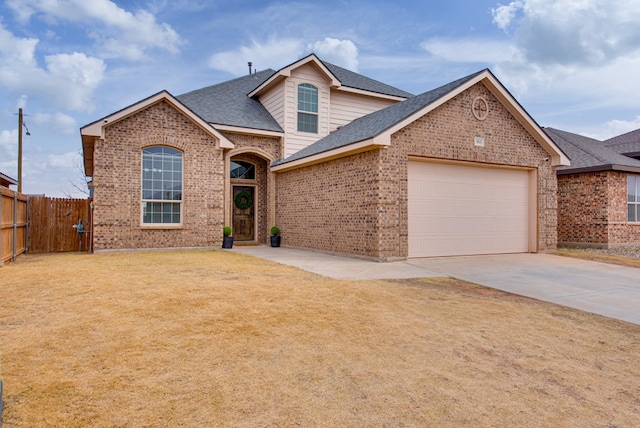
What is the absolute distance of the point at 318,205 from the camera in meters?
13.4

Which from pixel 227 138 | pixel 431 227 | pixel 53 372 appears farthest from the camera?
pixel 227 138

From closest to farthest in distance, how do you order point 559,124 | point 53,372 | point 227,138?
point 53,372, point 227,138, point 559,124

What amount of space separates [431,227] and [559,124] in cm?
1571

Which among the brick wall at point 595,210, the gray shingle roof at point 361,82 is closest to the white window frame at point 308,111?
the gray shingle roof at point 361,82

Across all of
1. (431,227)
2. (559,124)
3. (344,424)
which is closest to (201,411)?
(344,424)

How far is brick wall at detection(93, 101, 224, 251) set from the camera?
41.5 feet

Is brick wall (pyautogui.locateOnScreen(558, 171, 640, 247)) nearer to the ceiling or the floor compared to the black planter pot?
nearer to the ceiling

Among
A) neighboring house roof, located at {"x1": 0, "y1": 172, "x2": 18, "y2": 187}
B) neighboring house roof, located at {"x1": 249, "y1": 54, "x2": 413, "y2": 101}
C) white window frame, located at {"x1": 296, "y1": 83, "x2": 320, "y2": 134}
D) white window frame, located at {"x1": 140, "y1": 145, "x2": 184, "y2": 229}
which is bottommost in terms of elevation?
white window frame, located at {"x1": 140, "y1": 145, "x2": 184, "y2": 229}

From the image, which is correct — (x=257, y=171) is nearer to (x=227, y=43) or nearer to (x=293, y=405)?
(x=227, y=43)

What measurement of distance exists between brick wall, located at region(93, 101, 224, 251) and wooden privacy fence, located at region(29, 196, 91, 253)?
3.02 m

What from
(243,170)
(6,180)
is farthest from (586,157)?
(6,180)

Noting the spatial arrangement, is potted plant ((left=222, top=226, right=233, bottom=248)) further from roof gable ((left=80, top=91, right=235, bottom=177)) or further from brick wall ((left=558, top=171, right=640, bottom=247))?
brick wall ((left=558, top=171, right=640, bottom=247))

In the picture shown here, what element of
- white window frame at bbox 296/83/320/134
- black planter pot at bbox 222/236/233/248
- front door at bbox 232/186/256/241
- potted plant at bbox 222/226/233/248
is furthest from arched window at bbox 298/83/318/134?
black planter pot at bbox 222/236/233/248

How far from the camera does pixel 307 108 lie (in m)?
17.0
